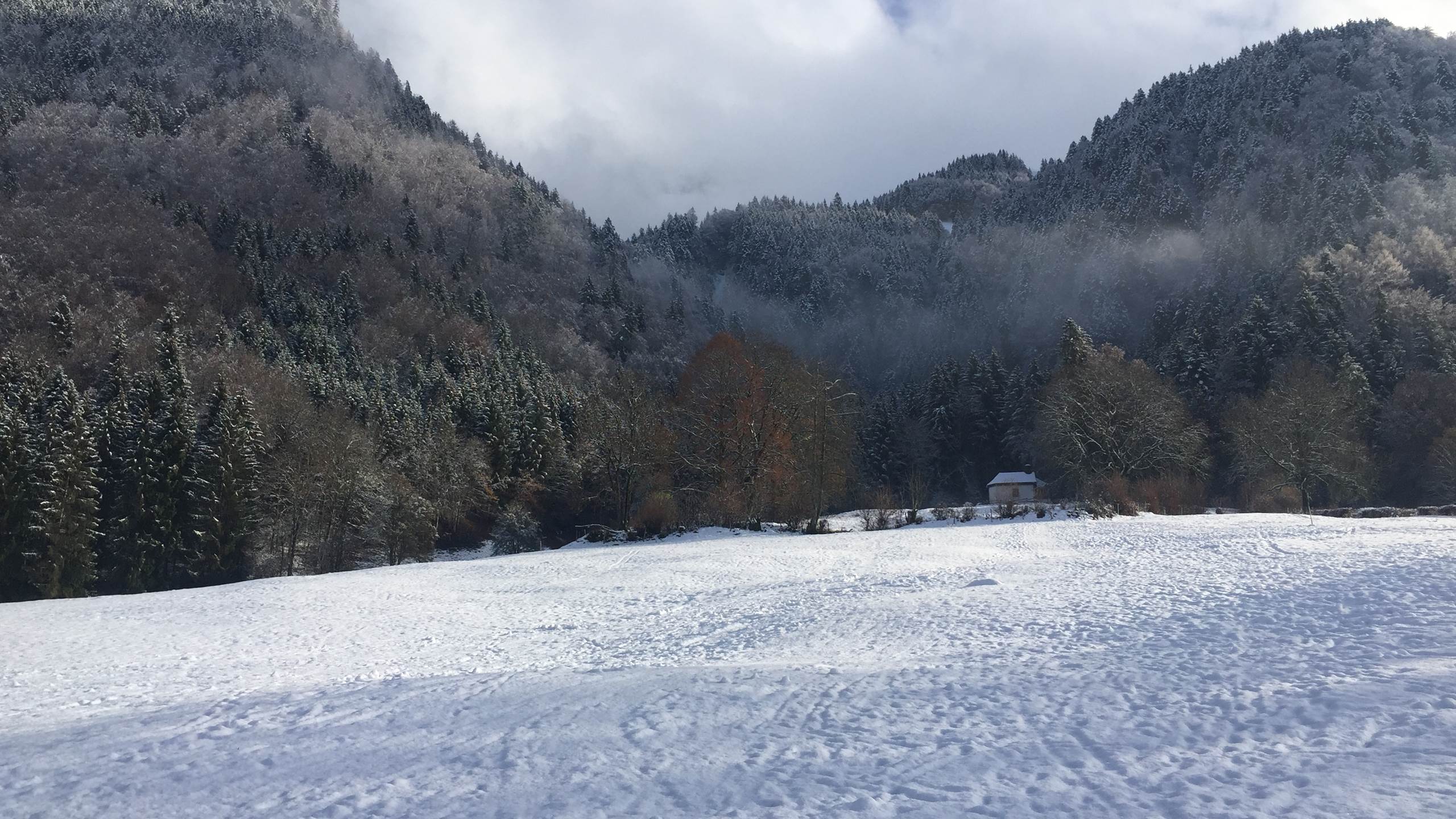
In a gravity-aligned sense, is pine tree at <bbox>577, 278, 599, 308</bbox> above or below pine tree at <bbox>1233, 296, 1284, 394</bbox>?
above

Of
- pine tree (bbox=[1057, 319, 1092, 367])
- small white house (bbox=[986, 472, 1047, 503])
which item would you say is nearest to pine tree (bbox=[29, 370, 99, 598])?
small white house (bbox=[986, 472, 1047, 503])

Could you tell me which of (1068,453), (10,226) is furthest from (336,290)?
(1068,453)

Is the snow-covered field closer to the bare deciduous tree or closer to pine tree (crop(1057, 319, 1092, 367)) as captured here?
the bare deciduous tree

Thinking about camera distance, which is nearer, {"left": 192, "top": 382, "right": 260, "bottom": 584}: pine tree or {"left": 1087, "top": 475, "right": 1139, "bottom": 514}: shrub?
{"left": 1087, "top": 475, "right": 1139, "bottom": 514}: shrub

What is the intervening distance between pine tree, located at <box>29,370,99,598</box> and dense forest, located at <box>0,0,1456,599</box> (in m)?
0.16

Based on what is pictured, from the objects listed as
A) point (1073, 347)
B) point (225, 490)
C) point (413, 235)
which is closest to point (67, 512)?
point (225, 490)

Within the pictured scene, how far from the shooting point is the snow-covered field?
6.26 m

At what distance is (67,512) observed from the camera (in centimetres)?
3578

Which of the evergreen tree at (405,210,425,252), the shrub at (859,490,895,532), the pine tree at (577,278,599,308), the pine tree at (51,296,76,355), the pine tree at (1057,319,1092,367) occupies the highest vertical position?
the evergreen tree at (405,210,425,252)

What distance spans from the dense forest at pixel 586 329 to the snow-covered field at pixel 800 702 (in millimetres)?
20203

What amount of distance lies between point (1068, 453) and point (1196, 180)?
11128 cm

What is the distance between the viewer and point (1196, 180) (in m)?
131

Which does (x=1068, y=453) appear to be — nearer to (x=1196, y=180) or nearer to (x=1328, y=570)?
(x=1328, y=570)

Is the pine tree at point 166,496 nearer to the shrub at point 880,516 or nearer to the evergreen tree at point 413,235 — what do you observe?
the shrub at point 880,516
